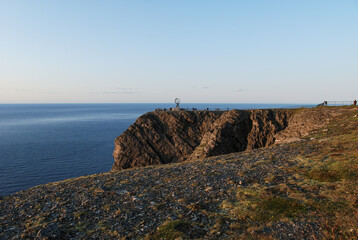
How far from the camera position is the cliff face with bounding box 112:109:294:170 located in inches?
2187

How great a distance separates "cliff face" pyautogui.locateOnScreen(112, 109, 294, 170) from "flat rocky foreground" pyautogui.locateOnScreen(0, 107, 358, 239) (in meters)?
34.6

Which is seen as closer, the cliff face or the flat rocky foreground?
the flat rocky foreground

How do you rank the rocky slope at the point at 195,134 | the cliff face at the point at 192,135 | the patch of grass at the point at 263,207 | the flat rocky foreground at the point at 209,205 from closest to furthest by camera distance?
the flat rocky foreground at the point at 209,205
the patch of grass at the point at 263,207
the rocky slope at the point at 195,134
the cliff face at the point at 192,135

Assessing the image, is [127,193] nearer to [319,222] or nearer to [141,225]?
[141,225]

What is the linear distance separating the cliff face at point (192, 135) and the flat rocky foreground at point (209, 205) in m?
34.6

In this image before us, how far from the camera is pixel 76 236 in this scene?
1041 cm

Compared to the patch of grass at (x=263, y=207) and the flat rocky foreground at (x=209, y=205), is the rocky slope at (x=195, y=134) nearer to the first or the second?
the flat rocky foreground at (x=209, y=205)

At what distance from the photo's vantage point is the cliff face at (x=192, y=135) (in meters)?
55.6

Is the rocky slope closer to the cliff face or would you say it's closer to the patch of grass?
the cliff face

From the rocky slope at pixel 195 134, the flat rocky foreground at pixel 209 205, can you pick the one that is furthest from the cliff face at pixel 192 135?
the flat rocky foreground at pixel 209 205

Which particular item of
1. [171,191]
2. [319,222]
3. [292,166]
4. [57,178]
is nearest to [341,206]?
[319,222]

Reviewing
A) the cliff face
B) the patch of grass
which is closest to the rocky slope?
the cliff face

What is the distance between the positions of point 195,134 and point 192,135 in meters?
0.99

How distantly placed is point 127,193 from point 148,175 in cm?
554
